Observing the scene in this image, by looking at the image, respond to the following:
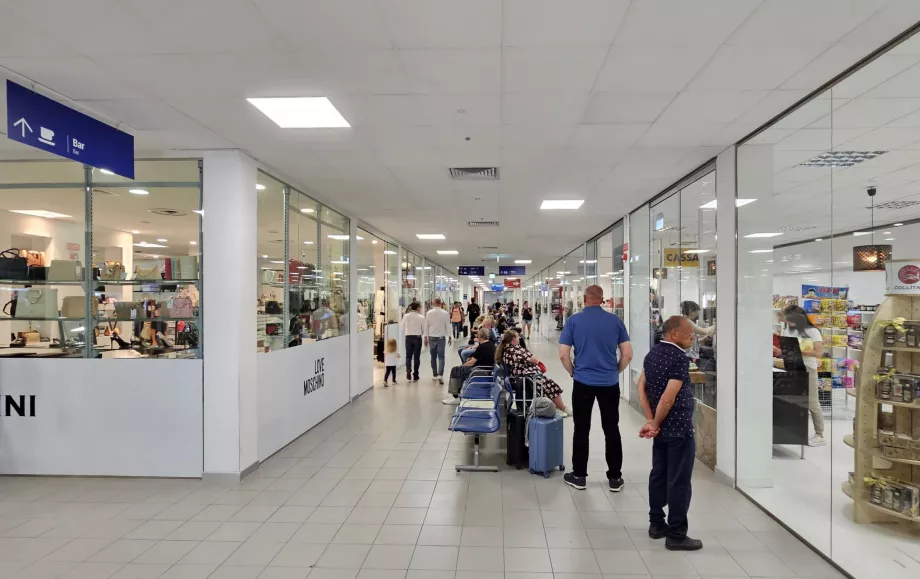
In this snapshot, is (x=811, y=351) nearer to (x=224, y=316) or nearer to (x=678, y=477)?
(x=678, y=477)

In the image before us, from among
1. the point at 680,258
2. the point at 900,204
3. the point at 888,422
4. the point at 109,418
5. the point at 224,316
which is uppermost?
the point at 900,204

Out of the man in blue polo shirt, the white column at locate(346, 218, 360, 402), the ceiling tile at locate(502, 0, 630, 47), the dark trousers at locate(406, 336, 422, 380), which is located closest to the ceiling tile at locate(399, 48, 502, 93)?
the ceiling tile at locate(502, 0, 630, 47)

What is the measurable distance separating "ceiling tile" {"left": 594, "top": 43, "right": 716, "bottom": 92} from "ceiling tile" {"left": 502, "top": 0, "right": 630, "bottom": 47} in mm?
221

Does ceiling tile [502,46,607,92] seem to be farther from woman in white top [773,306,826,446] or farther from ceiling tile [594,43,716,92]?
woman in white top [773,306,826,446]

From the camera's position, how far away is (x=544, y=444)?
4918 mm

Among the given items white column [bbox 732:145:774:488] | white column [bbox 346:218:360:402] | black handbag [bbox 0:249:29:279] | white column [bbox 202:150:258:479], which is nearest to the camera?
white column [bbox 732:145:774:488]

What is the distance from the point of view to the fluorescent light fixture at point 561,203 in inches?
292

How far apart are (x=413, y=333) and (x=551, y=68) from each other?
7.72m

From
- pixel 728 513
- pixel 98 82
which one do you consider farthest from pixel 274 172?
pixel 728 513

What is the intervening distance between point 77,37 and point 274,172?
297 cm

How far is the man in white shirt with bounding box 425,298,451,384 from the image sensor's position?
10.2 metres

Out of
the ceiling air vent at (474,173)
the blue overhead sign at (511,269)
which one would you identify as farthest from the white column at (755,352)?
the blue overhead sign at (511,269)

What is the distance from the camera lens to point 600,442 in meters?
6.21

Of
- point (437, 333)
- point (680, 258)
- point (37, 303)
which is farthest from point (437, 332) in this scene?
point (37, 303)
